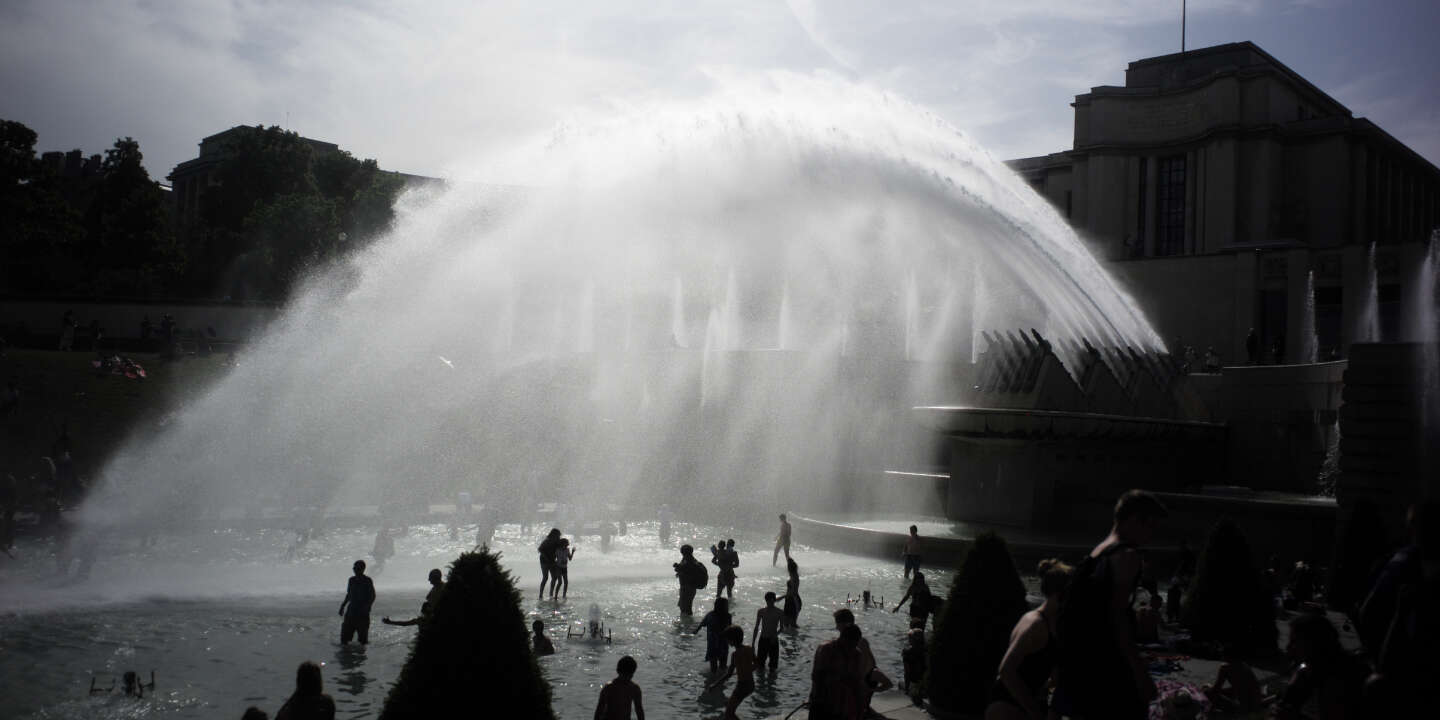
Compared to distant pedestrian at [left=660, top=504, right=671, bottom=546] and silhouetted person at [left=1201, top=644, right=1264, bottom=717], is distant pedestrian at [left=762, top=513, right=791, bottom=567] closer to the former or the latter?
distant pedestrian at [left=660, top=504, right=671, bottom=546]

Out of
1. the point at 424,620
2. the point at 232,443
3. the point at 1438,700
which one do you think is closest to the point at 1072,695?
the point at 1438,700

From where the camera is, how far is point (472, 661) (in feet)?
19.0

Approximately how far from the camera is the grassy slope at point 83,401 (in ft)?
90.0

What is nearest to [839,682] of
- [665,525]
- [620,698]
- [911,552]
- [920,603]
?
[620,698]

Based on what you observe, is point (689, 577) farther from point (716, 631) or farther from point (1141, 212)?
point (1141, 212)

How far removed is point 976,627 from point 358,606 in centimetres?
724

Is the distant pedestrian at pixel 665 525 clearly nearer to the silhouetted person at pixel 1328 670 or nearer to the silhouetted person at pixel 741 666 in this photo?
the silhouetted person at pixel 741 666

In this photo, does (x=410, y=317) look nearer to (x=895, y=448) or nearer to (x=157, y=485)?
(x=157, y=485)

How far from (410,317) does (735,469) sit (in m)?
13.9

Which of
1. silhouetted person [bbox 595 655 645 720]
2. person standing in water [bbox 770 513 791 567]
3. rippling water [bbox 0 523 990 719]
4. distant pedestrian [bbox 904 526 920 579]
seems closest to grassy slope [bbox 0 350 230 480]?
rippling water [bbox 0 523 990 719]

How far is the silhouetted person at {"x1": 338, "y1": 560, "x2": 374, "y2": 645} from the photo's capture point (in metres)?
11.9

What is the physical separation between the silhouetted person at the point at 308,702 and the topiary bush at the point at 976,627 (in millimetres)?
4734

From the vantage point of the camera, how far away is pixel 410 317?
38.0 metres

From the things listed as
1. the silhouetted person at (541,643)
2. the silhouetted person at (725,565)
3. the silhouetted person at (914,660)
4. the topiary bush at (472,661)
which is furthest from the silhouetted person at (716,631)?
the topiary bush at (472,661)
